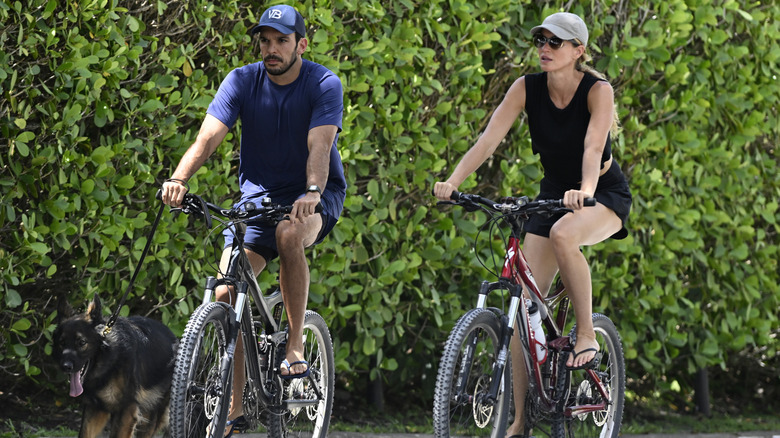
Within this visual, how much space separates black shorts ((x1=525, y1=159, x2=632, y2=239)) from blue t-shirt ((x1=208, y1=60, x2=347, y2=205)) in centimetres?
110

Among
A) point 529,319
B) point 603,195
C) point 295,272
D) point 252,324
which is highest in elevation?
point 603,195

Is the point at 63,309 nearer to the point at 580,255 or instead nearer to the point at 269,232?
the point at 269,232

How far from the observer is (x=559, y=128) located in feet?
16.5

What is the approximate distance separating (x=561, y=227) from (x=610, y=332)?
0.96m

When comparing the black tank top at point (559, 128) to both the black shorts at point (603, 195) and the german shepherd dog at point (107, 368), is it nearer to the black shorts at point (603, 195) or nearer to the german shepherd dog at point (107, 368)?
the black shorts at point (603, 195)

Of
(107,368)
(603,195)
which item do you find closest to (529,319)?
(603,195)

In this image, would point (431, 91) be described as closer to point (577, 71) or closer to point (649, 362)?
point (577, 71)

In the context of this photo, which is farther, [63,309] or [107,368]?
[63,309]

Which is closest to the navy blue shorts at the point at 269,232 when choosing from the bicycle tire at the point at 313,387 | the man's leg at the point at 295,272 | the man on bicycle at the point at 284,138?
the man on bicycle at the point at 284,138

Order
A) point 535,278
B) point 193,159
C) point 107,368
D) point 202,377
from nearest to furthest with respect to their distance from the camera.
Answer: point 202,377 < point 193,159 < point 107,368 < point 535,278

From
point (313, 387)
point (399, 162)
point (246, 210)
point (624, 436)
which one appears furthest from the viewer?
point (624, 436)

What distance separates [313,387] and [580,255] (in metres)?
1.37

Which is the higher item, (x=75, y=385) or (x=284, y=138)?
(x=284, y=138)

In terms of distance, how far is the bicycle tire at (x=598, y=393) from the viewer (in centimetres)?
508
